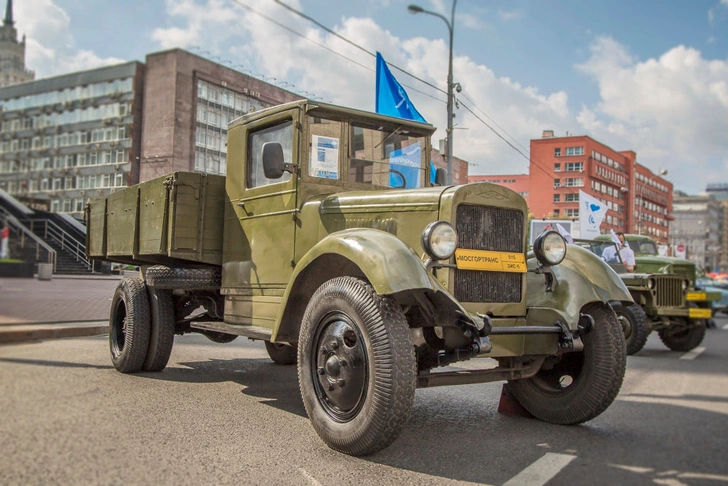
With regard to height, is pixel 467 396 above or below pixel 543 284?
below

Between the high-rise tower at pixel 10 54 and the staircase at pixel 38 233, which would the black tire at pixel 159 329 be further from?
the high-rise tower at pixel 10 54

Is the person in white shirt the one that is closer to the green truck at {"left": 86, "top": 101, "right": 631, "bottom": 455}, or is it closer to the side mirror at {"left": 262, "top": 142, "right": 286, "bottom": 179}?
the green truck at {"left": 86, "top": 101, "right": 631, "bottom": 455}

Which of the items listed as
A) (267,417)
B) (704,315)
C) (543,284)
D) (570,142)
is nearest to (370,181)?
(543,284)

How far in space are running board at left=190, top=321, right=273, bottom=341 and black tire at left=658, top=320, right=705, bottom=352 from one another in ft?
27.3

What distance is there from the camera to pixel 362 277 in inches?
154

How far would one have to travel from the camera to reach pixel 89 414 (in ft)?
9.48

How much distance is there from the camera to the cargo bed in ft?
17.4

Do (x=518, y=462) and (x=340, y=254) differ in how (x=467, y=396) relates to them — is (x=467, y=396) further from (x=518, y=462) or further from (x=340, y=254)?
(x=340, y=254)

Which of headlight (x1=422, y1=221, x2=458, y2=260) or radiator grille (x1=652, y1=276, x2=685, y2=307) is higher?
headlight (x1=422, y1=221, x2=458, y2=260)

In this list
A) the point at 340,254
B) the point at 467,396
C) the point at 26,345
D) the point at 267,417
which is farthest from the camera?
the point at 467,396

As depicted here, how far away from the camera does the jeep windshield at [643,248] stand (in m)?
12.1

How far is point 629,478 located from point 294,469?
1762mm

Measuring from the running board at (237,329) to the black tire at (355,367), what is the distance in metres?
0.76

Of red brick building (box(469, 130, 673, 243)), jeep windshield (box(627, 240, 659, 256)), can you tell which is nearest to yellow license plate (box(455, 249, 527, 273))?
jeep windshield (box(627, 240, 659, 256))
